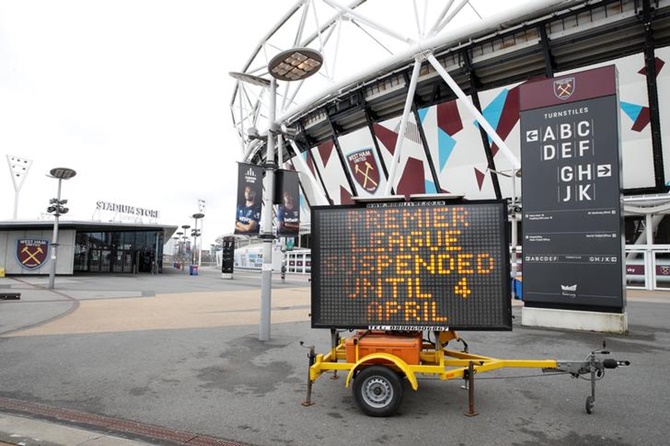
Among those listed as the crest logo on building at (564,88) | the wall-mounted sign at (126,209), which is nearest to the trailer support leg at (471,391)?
the crest logo on building at (564,88)

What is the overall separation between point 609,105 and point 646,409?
830cm

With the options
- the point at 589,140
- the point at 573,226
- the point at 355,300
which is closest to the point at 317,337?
the point at 355,300

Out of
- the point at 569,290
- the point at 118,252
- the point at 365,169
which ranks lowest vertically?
the point at 569,290

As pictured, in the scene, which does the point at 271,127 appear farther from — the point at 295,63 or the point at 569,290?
the point at 569,290

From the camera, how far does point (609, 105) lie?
423 inches

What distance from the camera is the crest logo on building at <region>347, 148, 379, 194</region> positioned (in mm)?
34969

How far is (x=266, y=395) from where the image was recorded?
Answer: 5742 mm

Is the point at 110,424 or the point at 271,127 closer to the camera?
the point at 110,424

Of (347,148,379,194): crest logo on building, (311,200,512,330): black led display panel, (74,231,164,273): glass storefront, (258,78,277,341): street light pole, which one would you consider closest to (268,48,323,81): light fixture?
(258,78,277,341): street light pole

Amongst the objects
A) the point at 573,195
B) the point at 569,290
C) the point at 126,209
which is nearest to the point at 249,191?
the point at 573,195

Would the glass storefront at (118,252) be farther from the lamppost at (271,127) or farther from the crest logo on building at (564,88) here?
the crest logo on building at (564,88)

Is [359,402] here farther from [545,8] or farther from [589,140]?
[545,8]

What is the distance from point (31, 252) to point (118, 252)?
11573 mm

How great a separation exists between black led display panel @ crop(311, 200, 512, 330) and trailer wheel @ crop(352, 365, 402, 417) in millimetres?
588
